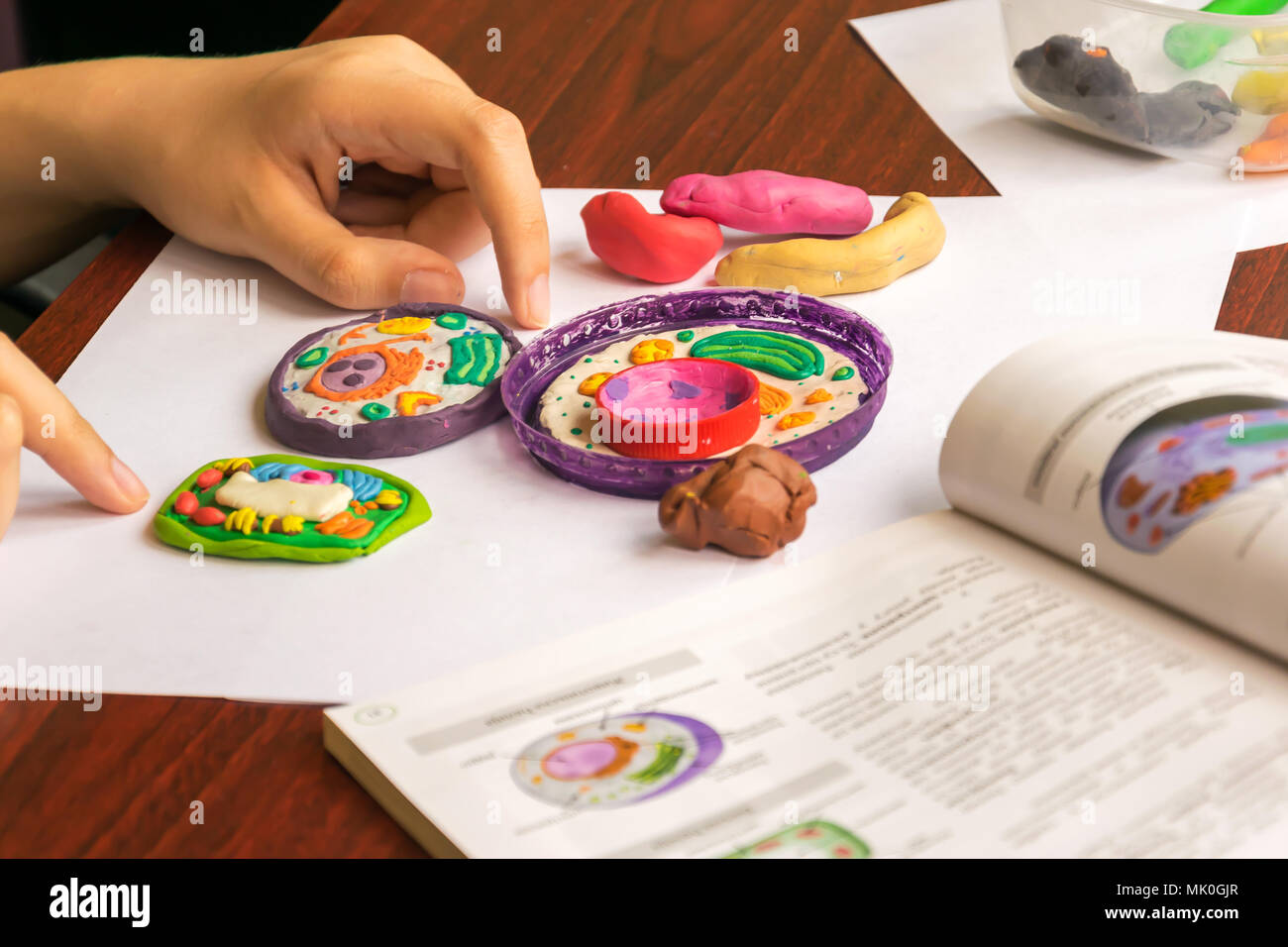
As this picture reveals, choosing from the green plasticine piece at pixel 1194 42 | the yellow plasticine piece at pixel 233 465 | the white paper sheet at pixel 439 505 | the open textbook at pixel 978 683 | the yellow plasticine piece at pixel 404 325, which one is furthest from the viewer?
the green plasticine piece at pixel 1194 42

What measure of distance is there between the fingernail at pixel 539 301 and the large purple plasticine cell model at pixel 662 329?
0.05 metres

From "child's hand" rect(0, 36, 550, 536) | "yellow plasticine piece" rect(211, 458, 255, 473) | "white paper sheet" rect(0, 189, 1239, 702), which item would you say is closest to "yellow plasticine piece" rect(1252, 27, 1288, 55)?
"white paper sheet" rect(0, 189, 1239, 702)

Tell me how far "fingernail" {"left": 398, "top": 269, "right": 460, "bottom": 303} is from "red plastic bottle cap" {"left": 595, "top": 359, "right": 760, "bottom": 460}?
16 cm

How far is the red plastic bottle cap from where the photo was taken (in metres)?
0.60

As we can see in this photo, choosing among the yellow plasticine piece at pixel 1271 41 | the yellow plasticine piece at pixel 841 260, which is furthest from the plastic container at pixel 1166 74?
the yellow plasticine piece at pixel 841 260

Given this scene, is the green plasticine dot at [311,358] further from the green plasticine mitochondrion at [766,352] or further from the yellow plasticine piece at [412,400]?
the green plasticine mitochondrion at [766,352]

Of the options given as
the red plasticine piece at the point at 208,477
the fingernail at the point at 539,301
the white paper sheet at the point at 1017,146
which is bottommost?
the red plasticine piece at the point at 208,477

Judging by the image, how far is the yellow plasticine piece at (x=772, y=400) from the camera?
636 millimetres

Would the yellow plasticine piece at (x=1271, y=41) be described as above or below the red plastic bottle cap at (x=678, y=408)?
above

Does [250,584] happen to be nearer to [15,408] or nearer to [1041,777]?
[15,408]

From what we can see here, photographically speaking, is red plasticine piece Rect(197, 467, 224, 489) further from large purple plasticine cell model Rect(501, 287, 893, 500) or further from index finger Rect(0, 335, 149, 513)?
large purple plasticine cell model Rect(501, 287, 893, 500)

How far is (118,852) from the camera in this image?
0.43m

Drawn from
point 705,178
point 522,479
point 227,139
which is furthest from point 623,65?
point 522,479

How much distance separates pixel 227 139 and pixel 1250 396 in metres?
0.62
